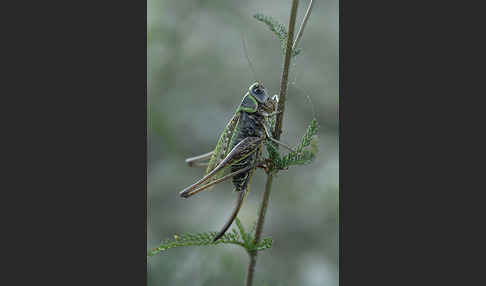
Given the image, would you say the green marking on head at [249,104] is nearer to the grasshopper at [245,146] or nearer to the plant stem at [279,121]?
the grasshopper at [245,146]

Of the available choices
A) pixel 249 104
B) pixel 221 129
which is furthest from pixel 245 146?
pixel 221 129

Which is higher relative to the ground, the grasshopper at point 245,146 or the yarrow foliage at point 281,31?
the yarrow foliage at point 281,31

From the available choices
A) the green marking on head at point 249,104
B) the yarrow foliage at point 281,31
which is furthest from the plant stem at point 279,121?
the green marking on head at point 249,104

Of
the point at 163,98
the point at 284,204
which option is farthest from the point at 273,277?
the point at 163,98

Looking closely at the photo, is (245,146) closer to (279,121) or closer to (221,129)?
(279,121)

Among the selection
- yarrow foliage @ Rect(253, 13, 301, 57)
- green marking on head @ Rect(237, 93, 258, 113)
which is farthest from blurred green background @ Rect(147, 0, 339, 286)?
yarrow foliage @ Rect(253, 13, 301, 57)
